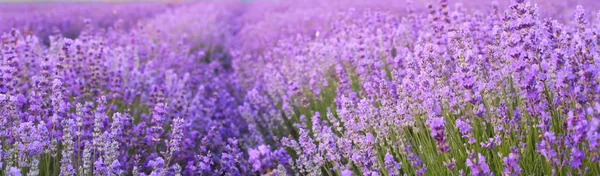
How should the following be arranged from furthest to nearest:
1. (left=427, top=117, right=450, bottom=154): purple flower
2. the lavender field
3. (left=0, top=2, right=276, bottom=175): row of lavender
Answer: (left=0, top=2, right=276, bottom=175): row of lavender, the lavender field, (left=427, top=117, right=450, bottom=154): purple flower

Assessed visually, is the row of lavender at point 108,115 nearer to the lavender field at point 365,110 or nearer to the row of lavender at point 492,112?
the lavender field at point 365,110

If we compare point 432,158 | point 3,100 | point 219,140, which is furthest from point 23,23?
point 432,158

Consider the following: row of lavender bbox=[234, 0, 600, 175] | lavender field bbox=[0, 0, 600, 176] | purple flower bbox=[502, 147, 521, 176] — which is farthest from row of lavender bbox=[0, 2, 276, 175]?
purple flower bbox=[502, 147, 521, 176]

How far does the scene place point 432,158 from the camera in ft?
7.03

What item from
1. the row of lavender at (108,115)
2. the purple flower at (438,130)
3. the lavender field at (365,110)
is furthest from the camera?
the row of lavender at (108,115)

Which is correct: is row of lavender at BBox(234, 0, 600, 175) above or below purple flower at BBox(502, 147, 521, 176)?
above

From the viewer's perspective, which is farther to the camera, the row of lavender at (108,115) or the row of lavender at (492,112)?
the row of lavender at (108,115)

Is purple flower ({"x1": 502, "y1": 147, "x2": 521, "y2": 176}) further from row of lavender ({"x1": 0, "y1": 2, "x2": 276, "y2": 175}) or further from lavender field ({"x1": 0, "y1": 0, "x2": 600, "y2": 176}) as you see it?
row of lavender ({"x1": 0, "y1": 2, "x2": 276, "y2": 175})

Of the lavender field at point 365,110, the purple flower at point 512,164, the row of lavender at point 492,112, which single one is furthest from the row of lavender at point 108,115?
the purple flower at point 512,164

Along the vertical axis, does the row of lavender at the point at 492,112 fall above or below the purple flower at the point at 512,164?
above

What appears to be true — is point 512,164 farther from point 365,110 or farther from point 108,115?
point 108,115

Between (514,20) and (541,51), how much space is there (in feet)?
0.56

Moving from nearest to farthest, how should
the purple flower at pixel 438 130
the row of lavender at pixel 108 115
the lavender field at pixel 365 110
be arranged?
the purple flower at pixel 438 130
the lavender field at pixel 365 110
the row of lavender at pixel 108 115

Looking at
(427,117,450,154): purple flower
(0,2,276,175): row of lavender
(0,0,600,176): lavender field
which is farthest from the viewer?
(0,2,276,175): row of lavender
